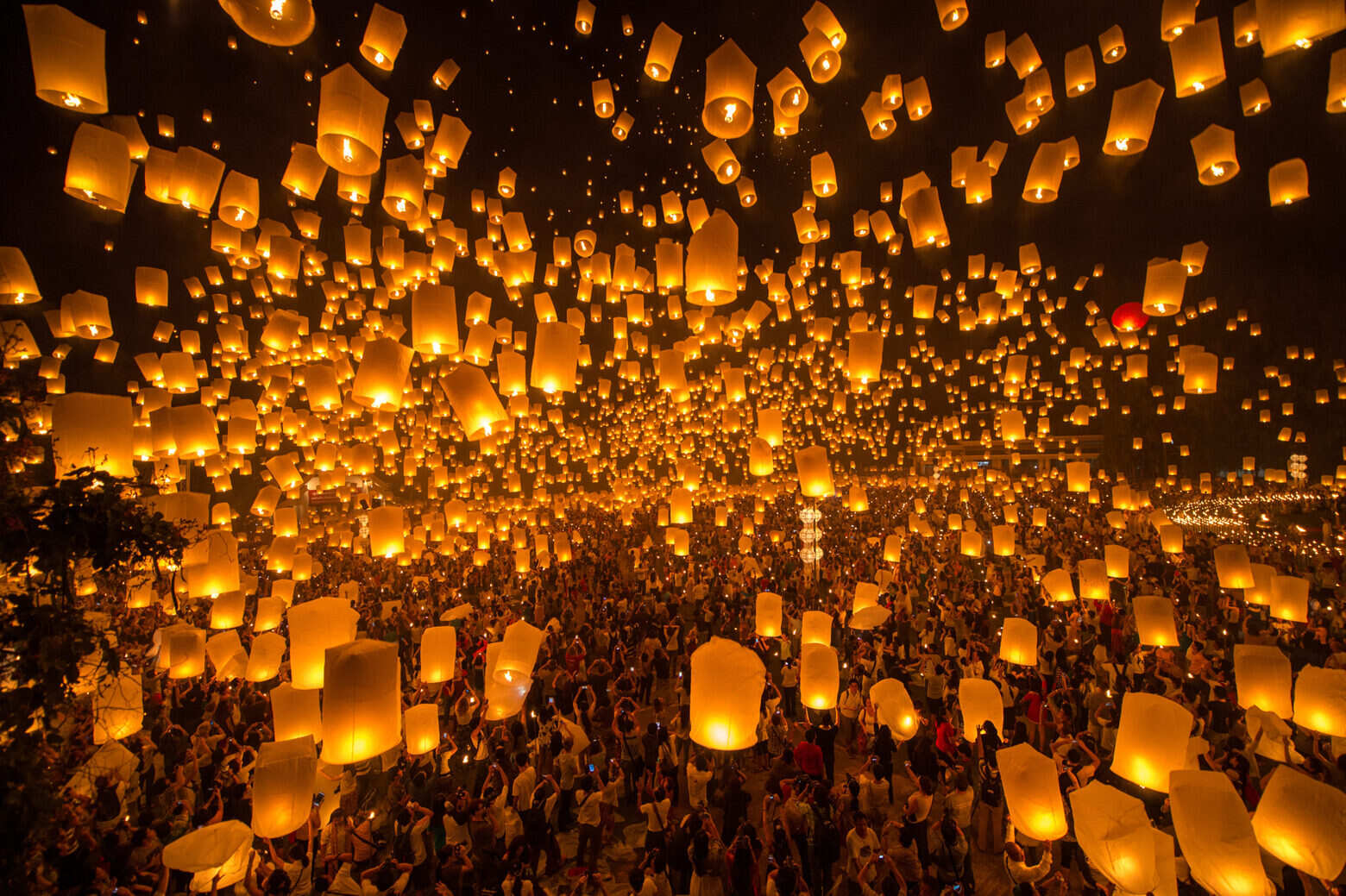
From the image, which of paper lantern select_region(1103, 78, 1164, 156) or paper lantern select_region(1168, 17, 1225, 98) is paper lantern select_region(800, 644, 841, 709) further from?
paper lantern select_region(1168, 17, 1225, 98)

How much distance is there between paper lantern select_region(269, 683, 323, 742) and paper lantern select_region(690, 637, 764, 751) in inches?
144

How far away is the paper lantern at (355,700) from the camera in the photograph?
3695 mm

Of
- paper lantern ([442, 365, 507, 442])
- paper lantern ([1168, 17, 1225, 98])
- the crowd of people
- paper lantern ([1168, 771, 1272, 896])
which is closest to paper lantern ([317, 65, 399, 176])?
paper lantern ([442, 365, 507, 442])

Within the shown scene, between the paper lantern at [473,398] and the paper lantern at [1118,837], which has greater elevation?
the paper lantern at [473,398]

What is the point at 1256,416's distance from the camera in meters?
23.5

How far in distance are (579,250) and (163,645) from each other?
6811 millimetres

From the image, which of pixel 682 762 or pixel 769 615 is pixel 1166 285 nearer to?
pixel 769 615

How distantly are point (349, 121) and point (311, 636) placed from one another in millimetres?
3922

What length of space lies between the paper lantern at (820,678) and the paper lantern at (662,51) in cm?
545

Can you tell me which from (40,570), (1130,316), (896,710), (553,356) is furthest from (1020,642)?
(1130,316)

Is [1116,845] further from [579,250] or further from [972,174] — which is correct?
[579,250]

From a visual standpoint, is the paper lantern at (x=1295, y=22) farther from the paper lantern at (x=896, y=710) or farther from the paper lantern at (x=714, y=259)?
the paper lantern at (x=896, y=710)

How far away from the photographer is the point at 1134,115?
4867 millimetres

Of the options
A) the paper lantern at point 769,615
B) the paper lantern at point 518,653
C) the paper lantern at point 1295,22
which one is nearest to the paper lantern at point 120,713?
the paper lantern at point 518,653
